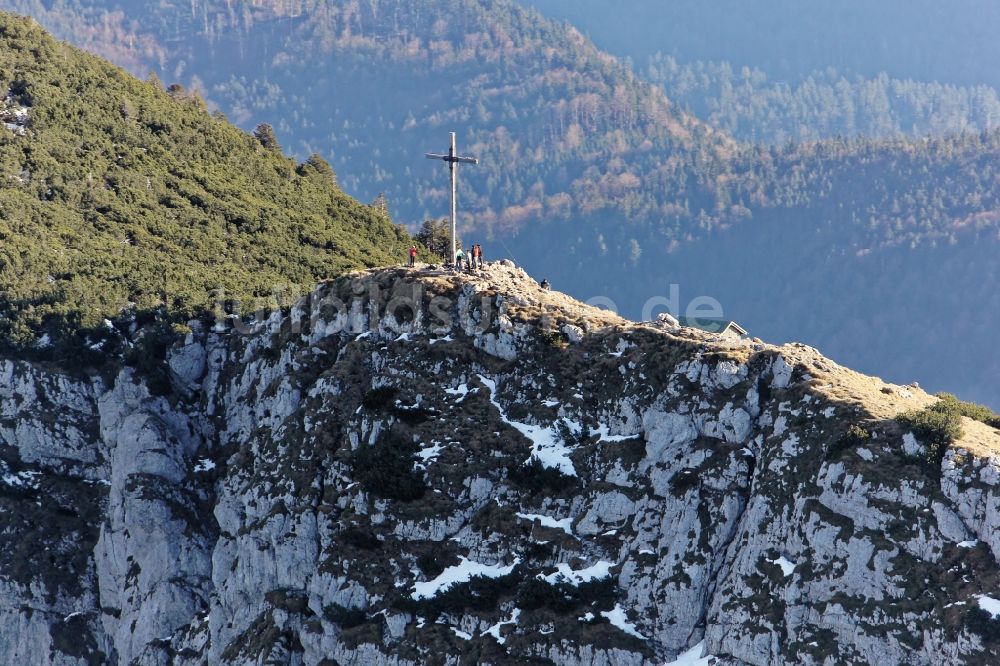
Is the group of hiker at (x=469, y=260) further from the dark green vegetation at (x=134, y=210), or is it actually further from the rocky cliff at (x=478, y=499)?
the dark green vegetation at (x=134, y=210)

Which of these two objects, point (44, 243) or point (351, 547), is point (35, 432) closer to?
point (44, 243)

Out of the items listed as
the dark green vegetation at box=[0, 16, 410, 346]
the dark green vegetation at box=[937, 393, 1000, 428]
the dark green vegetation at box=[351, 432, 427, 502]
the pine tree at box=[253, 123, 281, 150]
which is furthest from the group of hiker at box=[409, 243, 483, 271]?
the pine tree at box=[253, 123, 281, 150]

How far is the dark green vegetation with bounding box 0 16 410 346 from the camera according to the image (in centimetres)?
8556

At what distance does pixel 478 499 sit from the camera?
64625 mm

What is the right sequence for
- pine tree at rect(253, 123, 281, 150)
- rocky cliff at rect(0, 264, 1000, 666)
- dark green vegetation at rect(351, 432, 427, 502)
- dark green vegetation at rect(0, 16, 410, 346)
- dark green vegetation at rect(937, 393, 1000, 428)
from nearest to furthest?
1. rocky cliff at rect(0, 264, 1000, 666)
2. dark green vegetation at rect(937, 393, 1000, 428)
3. dark green vegetation at rect(351, 432, 427, 502)
4. dark green vegetation at rect(0, 16, 410, 346)
5. pine tree at rect(253, 123, 281, 150)

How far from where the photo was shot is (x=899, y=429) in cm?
5806

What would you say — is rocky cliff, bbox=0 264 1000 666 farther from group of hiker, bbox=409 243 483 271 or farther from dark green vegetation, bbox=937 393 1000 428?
dark green vegetation, bbox=937 393 1000 428

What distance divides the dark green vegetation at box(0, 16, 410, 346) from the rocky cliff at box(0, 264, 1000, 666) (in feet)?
21.7

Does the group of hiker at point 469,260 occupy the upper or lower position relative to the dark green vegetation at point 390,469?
upper

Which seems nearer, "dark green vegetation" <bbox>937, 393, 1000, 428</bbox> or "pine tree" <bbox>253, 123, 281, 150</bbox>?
"dark green vegetation" <bbox>937, 393, 1000, 428</bbox>

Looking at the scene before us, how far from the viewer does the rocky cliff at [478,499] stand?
184 ft

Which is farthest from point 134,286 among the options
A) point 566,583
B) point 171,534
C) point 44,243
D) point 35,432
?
point 566,583

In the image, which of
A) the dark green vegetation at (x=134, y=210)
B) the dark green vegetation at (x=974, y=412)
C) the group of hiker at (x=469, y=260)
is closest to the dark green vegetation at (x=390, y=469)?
the group of hiker at (x=469, y=260)

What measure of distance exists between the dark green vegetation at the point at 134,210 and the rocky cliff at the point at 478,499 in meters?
6.61
